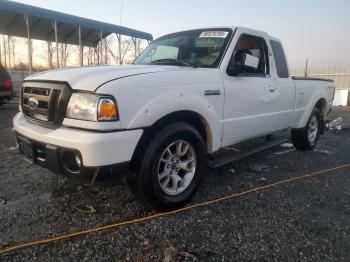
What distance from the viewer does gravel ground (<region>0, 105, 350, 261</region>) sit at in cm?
226

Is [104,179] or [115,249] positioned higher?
[104,179]

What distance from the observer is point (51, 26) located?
58.9 ft

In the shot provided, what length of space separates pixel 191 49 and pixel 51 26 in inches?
662

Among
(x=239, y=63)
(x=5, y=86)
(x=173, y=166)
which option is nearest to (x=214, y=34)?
(x=239, y=63)

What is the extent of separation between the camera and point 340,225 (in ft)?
9.07

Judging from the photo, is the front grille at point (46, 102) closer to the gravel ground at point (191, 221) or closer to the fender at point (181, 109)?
the fender at point (181, 109)

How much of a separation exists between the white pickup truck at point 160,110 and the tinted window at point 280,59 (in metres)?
0.24

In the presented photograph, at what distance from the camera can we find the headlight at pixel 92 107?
2354mm

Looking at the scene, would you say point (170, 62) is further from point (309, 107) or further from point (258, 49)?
point (309, 107)

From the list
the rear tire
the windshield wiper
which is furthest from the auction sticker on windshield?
the rear tire

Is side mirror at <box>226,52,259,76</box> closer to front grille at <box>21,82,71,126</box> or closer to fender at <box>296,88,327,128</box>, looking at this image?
front grille at <box>21,82,71,126</box>

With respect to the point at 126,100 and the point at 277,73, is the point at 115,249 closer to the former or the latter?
the point at 126,100

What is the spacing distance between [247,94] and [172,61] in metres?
0.99

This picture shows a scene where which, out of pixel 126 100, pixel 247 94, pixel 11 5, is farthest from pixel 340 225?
pixel 11 5
